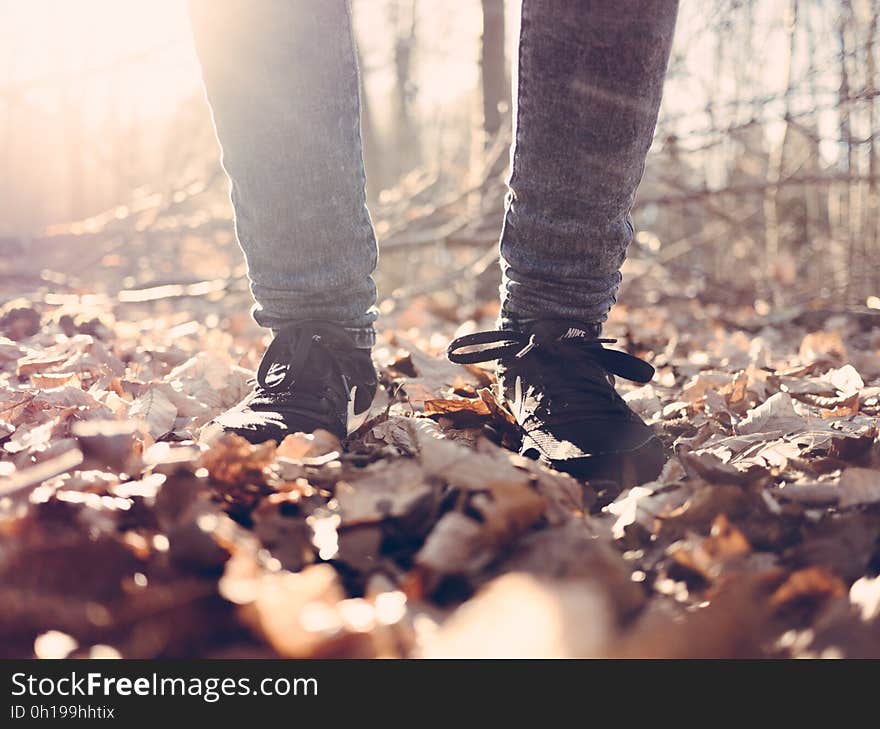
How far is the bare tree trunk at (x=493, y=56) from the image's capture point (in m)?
4.27

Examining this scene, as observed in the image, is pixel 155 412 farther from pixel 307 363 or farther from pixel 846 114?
pixel 846 114

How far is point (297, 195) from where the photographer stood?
1347 mm

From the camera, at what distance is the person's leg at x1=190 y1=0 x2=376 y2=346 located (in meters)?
1.27

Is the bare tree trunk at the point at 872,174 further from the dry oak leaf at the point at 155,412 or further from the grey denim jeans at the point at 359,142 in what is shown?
the dry oak leaf at the point at 155,412

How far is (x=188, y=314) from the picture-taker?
3531 mm

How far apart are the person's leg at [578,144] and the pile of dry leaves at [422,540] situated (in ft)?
0.90

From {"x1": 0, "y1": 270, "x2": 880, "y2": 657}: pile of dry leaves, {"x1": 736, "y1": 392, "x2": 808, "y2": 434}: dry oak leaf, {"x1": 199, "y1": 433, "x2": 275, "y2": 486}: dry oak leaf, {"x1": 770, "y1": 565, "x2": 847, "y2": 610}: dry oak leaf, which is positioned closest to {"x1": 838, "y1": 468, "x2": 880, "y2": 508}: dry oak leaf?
{"x1": 0, "y1": 270, "x2": 880, "y2": 657}: pile of dry leaves

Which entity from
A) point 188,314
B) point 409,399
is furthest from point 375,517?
point 188,314

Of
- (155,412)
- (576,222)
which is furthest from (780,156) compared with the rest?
(155,412)

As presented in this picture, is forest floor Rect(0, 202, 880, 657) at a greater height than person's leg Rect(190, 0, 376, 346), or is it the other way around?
person's leg Rect(190, 0, 376, 346)

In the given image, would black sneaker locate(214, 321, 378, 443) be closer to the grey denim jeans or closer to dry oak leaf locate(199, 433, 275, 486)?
the grey denim jeans

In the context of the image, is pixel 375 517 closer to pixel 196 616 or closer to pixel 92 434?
pixel 196 616

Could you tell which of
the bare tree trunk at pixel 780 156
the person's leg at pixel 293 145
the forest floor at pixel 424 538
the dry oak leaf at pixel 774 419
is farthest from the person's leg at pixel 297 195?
the bare tree trunk at pixel 780 156

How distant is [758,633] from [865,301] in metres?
3.19
